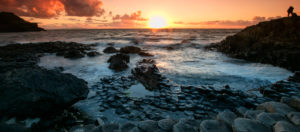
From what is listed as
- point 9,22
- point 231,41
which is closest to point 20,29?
point 9,22

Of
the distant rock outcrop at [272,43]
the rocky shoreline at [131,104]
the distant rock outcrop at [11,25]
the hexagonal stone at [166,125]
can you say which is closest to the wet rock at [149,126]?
the rocky shoreline at [131,104]

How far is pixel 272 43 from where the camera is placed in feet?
45.3

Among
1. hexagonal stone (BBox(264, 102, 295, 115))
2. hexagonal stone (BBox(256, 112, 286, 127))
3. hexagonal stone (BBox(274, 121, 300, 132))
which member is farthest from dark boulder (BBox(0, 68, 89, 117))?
hexagonal stone (BBox(264, 102, 295, 115))

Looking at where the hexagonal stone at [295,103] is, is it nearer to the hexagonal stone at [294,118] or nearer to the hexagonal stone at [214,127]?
the hexagonal stone at [294,118]

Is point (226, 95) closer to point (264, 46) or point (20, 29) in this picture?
point (264, 46)

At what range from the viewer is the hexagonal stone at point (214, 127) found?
9.90ft

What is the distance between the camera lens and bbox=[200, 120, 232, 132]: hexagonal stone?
302 cm

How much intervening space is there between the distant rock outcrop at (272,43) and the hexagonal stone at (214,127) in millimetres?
9609

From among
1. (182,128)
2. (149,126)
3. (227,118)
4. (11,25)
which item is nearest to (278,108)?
(227,118)

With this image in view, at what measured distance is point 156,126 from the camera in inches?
133

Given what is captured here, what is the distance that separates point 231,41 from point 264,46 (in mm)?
4224

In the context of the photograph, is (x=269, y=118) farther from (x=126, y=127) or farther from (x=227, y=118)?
(x=126, y=127)

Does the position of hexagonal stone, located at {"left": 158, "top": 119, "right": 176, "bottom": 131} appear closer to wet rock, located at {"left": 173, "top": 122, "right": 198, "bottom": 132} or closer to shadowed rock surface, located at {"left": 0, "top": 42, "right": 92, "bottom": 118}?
wet rock, located at {"left": 173, "top": 122, "right": 198, "bottom": 132}

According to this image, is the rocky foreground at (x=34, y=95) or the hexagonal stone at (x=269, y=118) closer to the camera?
the hexagonal stone at (x=269, y=118)
